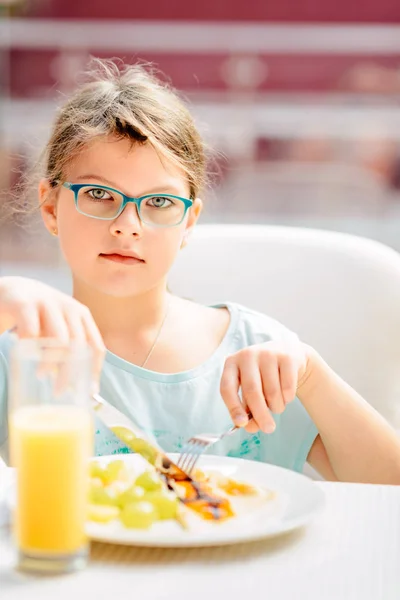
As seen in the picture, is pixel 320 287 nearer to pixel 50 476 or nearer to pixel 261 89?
pixel 50 476

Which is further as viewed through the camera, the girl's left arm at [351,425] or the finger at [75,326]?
the girl's left arm at [351,425]

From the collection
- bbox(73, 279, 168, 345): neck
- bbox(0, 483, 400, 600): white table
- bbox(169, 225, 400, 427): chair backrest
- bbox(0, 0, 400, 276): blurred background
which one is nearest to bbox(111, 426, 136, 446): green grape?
bbox(0, 483, 400, 600): white table

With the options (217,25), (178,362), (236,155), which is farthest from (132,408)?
(217,25)

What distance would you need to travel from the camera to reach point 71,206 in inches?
46.2

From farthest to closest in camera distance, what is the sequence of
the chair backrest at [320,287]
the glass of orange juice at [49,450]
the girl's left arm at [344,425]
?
the chair backrest at [320,287] → the girl's left arm at [344,425] → the glass of orange juice at [49,450]

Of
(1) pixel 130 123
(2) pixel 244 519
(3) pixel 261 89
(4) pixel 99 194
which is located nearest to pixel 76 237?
(4) pixel 99 194

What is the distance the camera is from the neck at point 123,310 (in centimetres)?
125

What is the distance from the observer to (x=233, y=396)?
922 mm

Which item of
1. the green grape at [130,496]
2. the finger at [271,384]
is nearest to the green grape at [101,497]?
the green grape at [130,496]

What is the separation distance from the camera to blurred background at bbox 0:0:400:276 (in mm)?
4422

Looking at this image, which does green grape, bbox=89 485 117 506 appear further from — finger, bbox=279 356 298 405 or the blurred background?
the blurred background

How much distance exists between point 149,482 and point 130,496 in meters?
0.04

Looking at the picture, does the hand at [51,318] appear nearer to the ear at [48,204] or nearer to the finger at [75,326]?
the finger at [75,326]

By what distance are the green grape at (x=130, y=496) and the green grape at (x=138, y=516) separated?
0.02m
